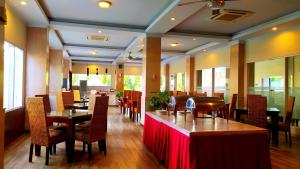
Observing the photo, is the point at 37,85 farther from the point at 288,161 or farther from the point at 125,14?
the point at 288,161

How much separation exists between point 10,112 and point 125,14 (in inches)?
138


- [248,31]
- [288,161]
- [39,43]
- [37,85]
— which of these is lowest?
[288,161]

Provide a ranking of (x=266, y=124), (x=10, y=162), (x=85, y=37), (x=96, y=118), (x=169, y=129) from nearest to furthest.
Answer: (x=169, y=129), (x=10, y=162), (x=96, y=118), (x=266, y=124), (x=85, y=37)

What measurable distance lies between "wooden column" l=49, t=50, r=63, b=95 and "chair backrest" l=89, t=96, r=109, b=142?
706 centimetres

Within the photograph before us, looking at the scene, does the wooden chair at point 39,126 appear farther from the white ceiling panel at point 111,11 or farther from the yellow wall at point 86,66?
the yellow wall at point 86,66

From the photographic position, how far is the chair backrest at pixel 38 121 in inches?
154

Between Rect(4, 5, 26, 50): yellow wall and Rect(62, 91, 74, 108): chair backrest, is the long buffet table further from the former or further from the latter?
Rect(62, 91, 74, 108): chair backrest

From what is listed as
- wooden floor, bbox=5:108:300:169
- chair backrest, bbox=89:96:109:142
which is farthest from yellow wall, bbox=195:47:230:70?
chair backrest, bbox=89:96:109:142

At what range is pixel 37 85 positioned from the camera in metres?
6.59

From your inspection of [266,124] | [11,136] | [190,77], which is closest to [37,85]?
[11,136]

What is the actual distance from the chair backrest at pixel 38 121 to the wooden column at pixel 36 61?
279 cm

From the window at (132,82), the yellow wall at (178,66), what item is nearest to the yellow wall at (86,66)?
the window at (132,82)

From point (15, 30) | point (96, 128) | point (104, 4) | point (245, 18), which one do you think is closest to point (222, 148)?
point (96, 128)

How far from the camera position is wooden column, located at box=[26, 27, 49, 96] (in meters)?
6.54
